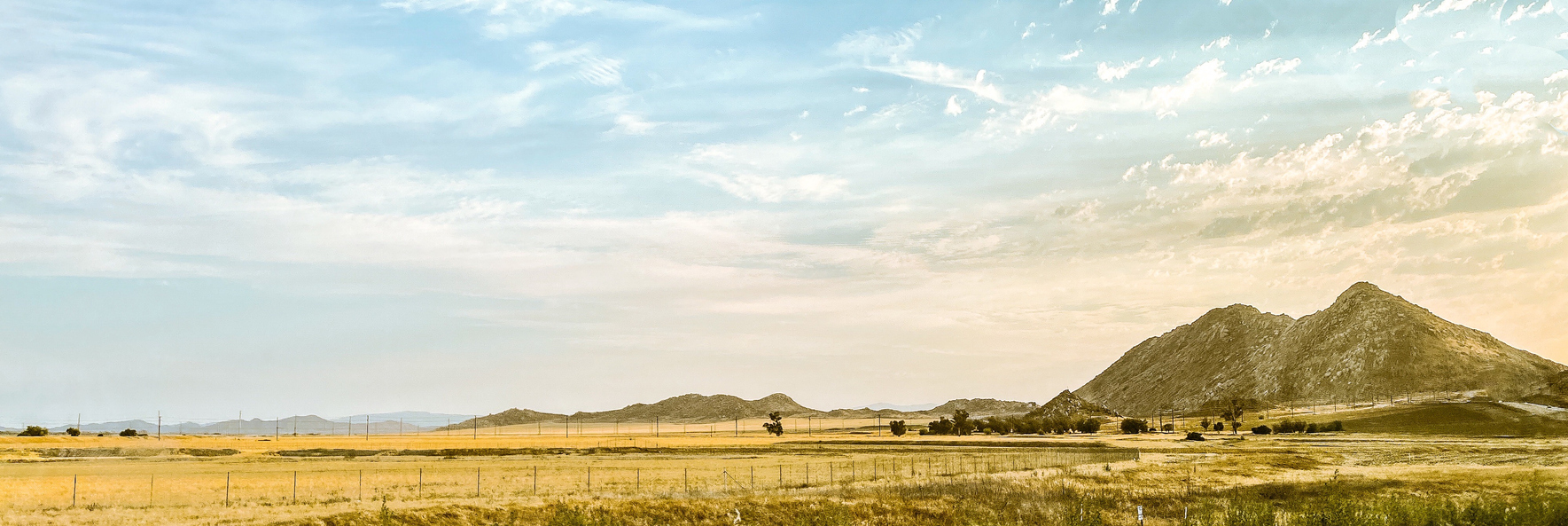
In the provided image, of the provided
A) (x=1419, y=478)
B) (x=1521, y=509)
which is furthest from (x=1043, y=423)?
(x=1521, y=509)

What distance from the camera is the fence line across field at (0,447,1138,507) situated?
2196 inches

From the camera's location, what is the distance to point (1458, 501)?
46781 millimetres

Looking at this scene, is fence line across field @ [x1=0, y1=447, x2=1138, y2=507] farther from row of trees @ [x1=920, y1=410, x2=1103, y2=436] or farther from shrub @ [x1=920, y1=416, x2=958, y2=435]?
shrub @ [x1=920, y1=416, x2=958, y2=435]

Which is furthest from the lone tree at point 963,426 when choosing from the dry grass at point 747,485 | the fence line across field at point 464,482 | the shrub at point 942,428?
the fence line across field at point 464,482

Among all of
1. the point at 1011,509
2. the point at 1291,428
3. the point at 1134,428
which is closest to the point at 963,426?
the point at 1134,428

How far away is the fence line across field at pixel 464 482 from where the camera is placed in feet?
183

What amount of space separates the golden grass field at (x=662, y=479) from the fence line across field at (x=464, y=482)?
19 cm

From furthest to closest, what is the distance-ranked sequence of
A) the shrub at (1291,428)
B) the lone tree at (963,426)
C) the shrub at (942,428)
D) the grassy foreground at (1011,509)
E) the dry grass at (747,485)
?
the shrub at (942,428) < the lone tree at (963,426) < the shrub at (1291,428) < the dry grass at (747,485) < the grassy foreground at (1011,509)

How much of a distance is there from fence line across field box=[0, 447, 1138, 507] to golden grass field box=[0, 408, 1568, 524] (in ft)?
0.62

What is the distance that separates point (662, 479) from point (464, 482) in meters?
12.9

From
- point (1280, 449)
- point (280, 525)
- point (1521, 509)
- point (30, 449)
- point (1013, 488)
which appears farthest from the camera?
point (30, 449)

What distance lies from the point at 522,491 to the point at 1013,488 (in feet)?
89.1

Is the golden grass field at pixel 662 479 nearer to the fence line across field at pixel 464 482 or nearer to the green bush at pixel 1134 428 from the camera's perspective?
the fence line across field at pixel 464 482

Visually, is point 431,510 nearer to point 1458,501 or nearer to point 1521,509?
point 1521,509
